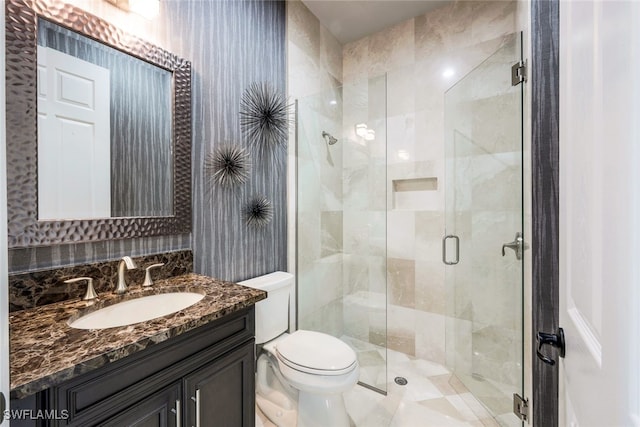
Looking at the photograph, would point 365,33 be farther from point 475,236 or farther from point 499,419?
point 499,419

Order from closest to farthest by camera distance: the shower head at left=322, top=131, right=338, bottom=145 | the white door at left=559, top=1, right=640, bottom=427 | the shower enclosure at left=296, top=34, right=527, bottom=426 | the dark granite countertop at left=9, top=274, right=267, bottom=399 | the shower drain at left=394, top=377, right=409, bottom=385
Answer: the white door at left=559, top=1, right=640, bottom=427
the dark granite countertop at left=9, top=274, right=267, bottom=399
the shower enclosure at left=296, top=34, right=527, bottom=426
the shower drain at left=394, top=377, right=409, bottom=385
the shower head at left=322, top=131, right=338, bottom=145

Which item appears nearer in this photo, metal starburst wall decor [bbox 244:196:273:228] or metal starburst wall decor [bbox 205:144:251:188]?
metal starburst wall decor [bbox 205:144:251:188]

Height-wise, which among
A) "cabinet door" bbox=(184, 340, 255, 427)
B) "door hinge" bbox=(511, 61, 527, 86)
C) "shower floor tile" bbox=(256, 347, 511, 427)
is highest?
"door hinge" bbox=(511, 61, 527, 86)

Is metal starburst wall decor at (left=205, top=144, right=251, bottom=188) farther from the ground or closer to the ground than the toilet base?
farther from the ground

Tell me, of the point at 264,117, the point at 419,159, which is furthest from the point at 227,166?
the point at 419,159

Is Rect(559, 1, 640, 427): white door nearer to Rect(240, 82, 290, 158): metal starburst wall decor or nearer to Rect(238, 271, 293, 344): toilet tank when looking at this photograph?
Rect(238, 271, 293, 344): toilet tank

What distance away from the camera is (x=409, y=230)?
94.6 inches

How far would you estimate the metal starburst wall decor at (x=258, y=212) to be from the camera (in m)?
1.79

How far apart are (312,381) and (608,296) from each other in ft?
4.16

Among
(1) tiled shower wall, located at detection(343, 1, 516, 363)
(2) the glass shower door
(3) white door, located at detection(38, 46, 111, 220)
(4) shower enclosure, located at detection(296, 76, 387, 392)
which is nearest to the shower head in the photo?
(4) shower enclosure, located at detection(296, 76, 387, 392)

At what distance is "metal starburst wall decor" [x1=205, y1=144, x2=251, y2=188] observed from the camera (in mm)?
1570

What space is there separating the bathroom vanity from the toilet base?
1.36ft

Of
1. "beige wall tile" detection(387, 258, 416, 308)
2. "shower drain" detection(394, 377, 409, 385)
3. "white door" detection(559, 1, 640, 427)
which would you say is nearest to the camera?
"white door" detection(559, 1, 640, 427)

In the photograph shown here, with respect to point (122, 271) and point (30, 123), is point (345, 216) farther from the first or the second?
point (30, 123)
